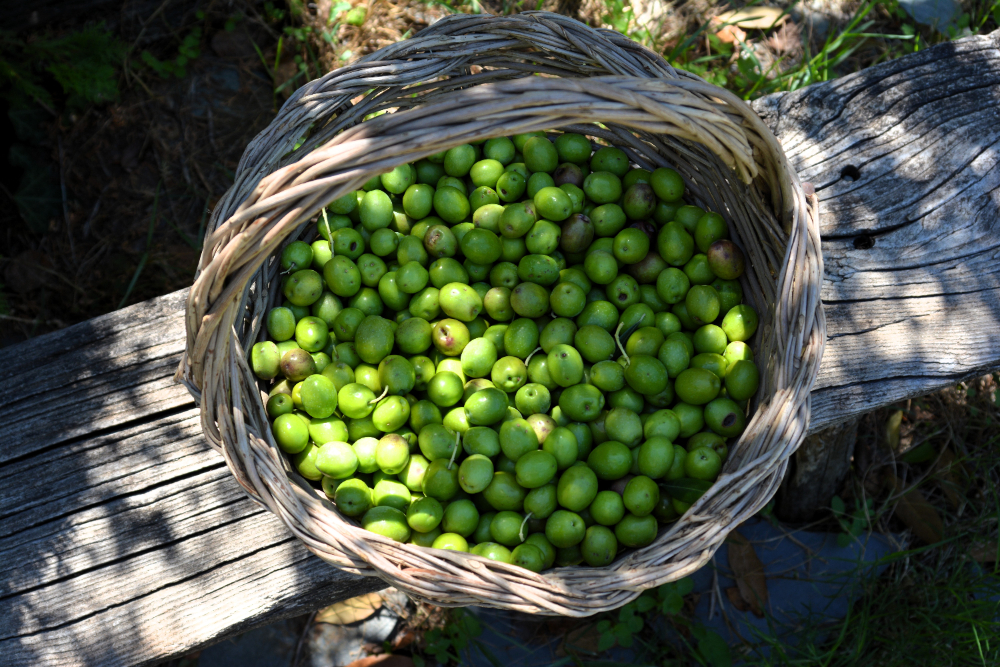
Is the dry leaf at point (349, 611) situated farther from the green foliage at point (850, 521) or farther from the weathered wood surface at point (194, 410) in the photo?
the green foliage at point (850, 521)

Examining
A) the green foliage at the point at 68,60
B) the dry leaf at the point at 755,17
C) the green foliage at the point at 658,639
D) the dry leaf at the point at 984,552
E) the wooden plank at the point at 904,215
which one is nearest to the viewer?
the wooden plank at the point at 904,215

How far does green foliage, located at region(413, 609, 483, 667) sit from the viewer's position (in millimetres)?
3354

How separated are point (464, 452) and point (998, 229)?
2406mm

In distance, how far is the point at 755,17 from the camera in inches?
178

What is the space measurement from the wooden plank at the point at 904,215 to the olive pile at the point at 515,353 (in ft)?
1.77

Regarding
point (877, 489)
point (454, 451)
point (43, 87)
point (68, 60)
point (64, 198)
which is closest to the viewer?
point (454, 451)

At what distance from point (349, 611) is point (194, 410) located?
4.66 feet

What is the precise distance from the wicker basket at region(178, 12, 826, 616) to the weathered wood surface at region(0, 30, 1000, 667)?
483 mm

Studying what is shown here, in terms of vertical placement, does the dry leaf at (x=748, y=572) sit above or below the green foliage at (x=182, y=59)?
below

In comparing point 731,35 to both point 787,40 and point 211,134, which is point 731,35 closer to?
point 787,40

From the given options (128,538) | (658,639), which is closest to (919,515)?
(658,639)

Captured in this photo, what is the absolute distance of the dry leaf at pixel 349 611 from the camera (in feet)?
11.5

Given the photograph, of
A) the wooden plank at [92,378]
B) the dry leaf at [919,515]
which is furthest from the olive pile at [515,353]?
the dry leaf at [919,515]

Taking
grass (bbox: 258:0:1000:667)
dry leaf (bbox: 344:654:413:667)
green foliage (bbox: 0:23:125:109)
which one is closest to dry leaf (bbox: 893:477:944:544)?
grass (bbox: 258:0:1000:667)
